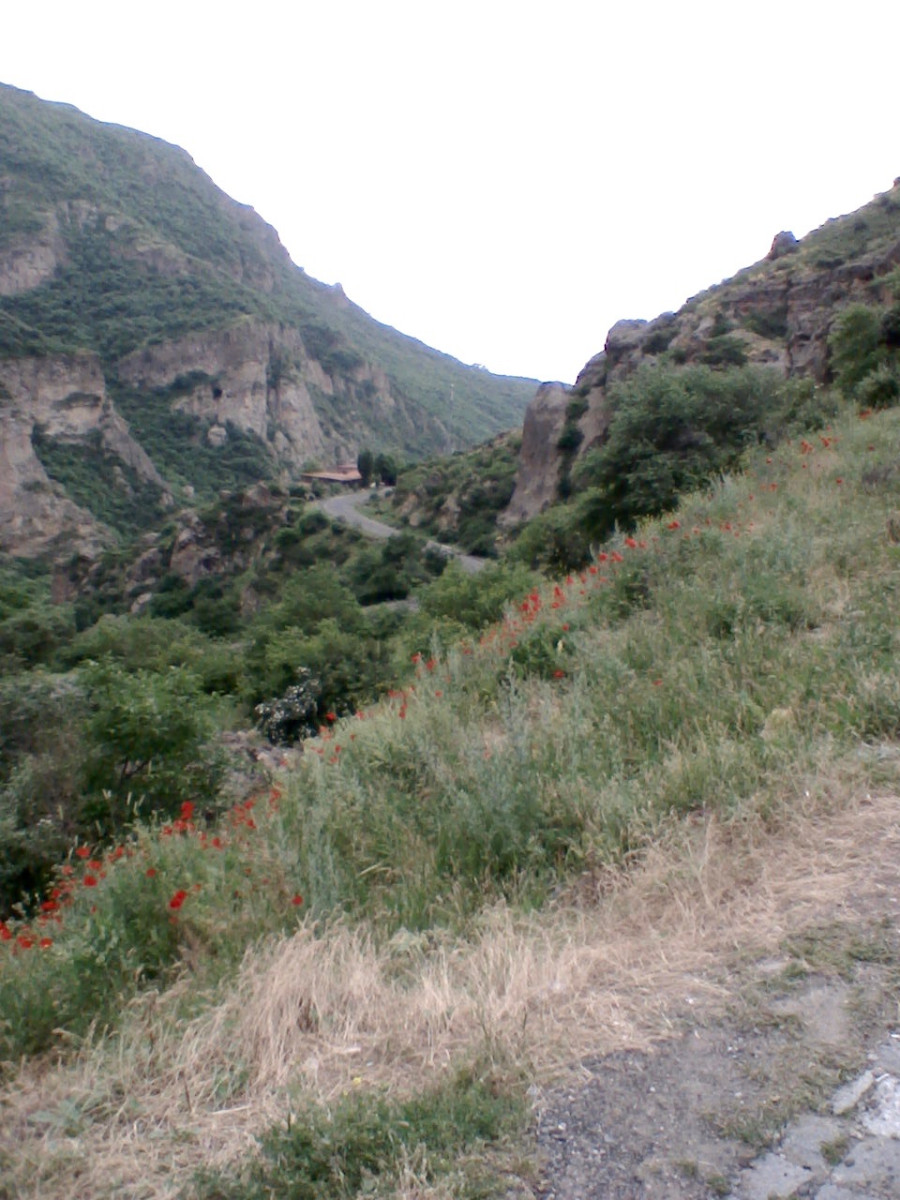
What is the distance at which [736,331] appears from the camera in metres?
33.2

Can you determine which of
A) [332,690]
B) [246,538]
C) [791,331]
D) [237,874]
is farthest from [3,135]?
[237,874]

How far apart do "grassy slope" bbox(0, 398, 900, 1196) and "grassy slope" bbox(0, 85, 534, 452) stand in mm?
78906

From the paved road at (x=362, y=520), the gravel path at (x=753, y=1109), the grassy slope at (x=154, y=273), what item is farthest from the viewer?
the grassy slope at (x=154, y=273)

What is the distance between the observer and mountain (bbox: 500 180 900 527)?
2872 centimetres

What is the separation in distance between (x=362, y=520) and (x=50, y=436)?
109ft

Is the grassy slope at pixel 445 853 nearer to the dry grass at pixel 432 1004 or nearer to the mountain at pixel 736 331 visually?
the dry grass at pixel 432 1004

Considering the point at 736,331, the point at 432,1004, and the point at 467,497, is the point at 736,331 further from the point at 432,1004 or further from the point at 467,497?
the point at 432,1004

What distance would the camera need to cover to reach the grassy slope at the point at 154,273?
95.8m

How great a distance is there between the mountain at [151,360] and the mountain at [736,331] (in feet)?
120

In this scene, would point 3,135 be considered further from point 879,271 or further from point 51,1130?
point 51,1130

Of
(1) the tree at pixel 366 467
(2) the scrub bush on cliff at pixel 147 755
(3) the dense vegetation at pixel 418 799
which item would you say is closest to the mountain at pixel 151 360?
(1) the tree at pixel 366 467

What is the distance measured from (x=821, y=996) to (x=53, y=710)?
8.37 m

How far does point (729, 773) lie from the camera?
3.43 meters

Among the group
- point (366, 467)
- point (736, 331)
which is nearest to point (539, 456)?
point (736, 331)
